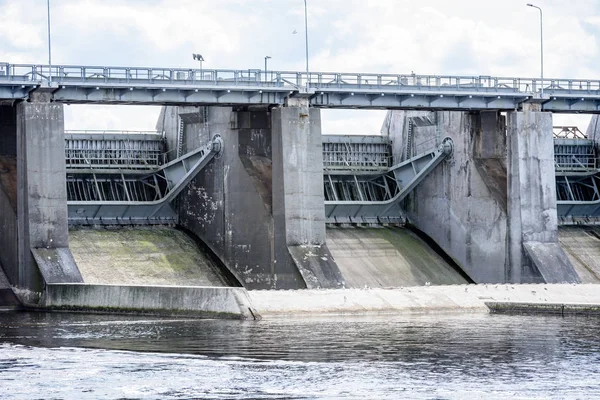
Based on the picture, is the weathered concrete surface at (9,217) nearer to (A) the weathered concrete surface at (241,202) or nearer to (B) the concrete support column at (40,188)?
(B) the concrete support column at (40,188)

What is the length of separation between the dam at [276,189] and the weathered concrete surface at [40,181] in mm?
67

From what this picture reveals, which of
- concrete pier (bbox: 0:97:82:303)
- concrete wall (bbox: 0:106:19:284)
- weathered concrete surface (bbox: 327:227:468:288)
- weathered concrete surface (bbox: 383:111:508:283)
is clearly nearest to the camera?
concrete pier (bbox: 0:97:82:303)

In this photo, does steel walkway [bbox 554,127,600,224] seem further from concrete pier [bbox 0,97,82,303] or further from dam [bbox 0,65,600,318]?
concrete pier [bbox 0,97,82,303]

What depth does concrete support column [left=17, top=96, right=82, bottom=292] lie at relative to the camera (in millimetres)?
60219

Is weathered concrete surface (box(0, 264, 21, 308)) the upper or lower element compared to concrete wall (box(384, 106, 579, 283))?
lower

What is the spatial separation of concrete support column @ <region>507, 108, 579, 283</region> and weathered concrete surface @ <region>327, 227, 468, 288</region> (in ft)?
13.4

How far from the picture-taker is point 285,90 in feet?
217

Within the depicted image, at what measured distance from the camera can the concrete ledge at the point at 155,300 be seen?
173ft

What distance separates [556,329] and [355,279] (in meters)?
21.7

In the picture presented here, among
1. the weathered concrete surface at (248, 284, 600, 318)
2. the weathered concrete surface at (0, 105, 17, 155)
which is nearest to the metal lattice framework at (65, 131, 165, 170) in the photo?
the weathered concrete surface at (0, 105, 17, 155)

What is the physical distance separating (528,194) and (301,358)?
34.0 m

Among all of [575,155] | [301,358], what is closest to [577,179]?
[575,155]

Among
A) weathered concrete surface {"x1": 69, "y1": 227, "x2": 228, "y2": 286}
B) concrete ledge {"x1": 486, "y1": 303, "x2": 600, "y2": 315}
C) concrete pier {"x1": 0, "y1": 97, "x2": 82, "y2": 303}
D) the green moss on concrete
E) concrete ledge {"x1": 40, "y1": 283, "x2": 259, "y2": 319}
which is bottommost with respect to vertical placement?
concrete ledge {"x1": 486, "y1": 303, "x2": 600, "y2": 315}

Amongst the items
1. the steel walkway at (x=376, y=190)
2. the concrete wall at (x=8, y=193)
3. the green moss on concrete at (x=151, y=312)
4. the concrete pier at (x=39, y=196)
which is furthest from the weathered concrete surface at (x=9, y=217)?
the steel walkway at (x=376, y=190)
